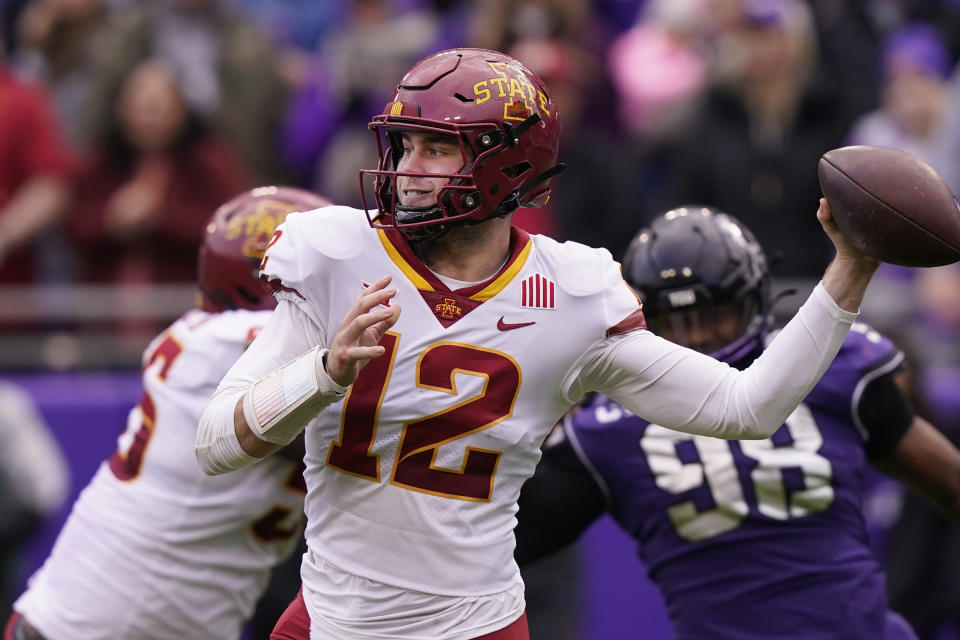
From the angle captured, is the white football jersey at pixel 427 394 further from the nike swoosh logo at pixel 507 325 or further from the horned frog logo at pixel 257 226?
the horned frog logo at pixel 257 226

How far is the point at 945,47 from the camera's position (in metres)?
9.58

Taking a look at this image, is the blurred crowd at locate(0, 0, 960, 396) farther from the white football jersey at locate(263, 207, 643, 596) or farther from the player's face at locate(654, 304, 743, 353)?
the white football jersey at locate(263, 207, 643, 596)

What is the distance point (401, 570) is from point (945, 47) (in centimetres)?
714

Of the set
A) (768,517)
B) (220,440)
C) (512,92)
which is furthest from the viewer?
(768,517)

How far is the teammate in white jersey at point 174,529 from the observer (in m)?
4.46

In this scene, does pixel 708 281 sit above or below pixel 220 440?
below

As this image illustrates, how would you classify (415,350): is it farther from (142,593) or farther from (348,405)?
(142,593)

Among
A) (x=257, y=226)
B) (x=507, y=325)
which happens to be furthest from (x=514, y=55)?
(x=507, y=325)

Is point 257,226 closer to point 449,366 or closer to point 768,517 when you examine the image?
point 449,366

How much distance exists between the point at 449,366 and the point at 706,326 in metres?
1.25

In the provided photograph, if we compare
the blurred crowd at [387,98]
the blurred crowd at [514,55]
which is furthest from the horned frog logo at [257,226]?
the blurred crowd at [514,55]

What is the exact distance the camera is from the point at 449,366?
11.4 ft

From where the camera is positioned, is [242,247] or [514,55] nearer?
[242,247]

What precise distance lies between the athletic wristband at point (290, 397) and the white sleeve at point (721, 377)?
68 centimetres
